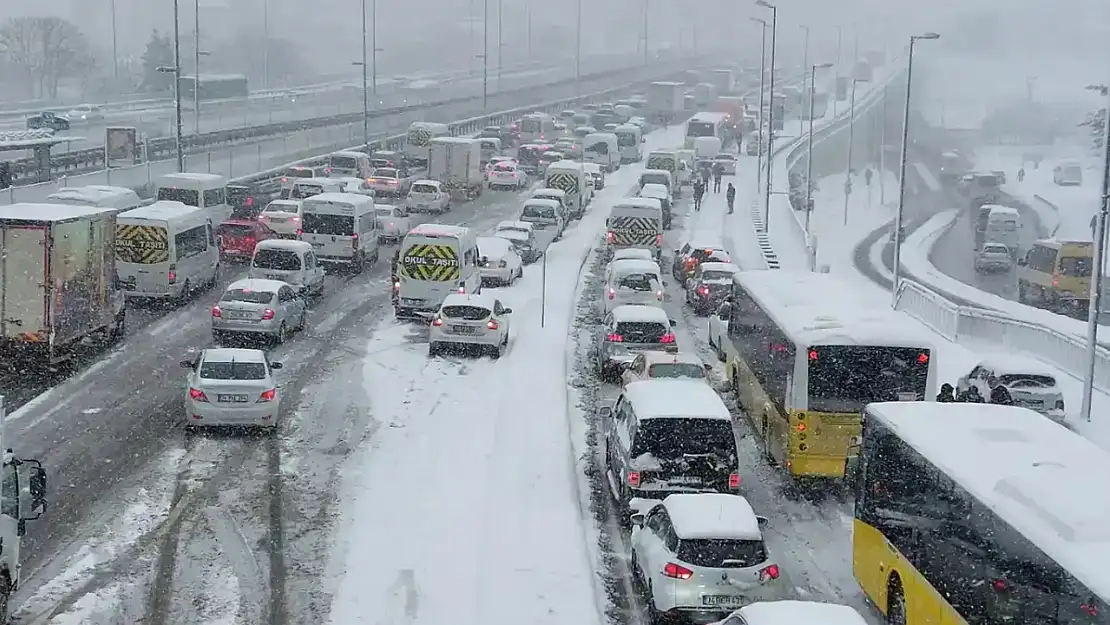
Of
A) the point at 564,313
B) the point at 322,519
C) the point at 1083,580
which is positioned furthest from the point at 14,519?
the point at 564,313

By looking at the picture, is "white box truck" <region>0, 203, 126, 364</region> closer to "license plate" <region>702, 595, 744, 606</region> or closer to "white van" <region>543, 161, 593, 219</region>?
"license plate" <region>702, 595, 744, 606</region>

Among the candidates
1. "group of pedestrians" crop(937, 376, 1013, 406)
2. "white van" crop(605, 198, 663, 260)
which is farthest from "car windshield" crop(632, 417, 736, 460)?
"white van" crop(605, 198, 663, 260)

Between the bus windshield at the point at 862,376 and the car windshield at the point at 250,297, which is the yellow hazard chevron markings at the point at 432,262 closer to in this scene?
the car windshield at the point at 250,297

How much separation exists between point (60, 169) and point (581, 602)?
47.7m

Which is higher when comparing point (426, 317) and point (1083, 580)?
point (1083, 580)

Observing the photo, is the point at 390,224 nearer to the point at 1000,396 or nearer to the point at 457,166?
the point at 457,166

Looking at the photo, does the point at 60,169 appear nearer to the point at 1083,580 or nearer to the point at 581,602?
the point at 581,602

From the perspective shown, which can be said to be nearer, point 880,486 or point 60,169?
point 880,486

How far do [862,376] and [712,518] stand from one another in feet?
18.6

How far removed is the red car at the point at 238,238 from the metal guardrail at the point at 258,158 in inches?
275

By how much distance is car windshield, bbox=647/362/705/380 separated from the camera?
83.0ft

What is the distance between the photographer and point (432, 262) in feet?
112

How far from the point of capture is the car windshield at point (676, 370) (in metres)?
25.3

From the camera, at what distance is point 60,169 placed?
191 feet
